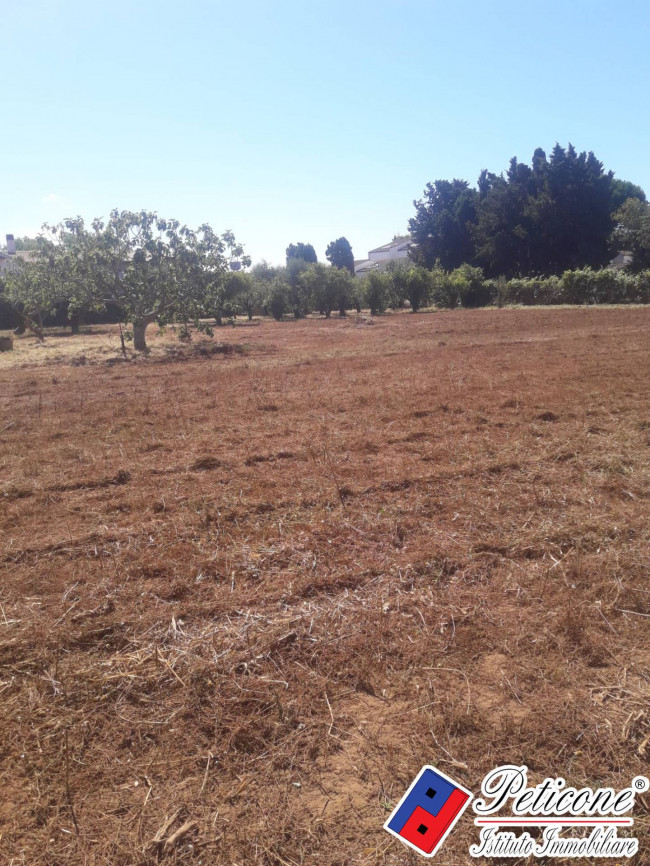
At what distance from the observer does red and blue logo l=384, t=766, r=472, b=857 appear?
189cm

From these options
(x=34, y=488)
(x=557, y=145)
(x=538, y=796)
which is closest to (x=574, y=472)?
(x=538, y=796)

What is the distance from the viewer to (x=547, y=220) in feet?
128

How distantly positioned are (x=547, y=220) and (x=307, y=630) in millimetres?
42564

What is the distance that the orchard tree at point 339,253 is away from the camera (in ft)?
235

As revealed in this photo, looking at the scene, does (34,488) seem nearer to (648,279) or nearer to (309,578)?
(309,578)

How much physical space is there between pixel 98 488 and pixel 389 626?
3.48 m

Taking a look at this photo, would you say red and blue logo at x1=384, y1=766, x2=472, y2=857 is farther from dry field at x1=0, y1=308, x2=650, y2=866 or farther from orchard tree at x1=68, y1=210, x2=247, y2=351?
orchard tree at x1=68, y1=210, x2=247, y2=351

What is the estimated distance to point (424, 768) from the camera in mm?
2113

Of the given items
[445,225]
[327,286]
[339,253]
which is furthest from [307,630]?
[339,253]

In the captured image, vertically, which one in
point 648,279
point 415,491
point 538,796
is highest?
point 648,279

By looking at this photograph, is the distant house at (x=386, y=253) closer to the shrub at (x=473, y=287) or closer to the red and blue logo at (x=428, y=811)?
the shrub at (x=473, y=287)

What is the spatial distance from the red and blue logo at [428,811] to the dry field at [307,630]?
0.04 metres

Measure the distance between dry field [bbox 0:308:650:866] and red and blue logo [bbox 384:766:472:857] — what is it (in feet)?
0.14

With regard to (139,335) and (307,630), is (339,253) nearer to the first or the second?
(139,335)
